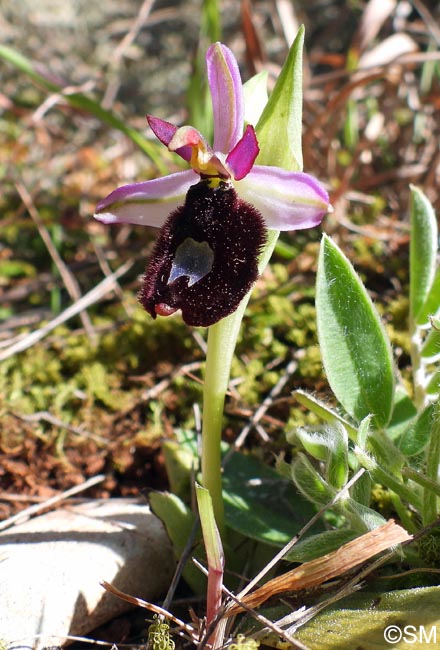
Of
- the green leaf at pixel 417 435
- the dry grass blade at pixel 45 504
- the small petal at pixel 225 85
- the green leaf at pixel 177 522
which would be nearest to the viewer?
the small petal at pixel 225 85

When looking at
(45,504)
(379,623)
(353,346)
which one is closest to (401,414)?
(353,346)

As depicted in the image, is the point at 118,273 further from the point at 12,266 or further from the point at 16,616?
the point at 16,616

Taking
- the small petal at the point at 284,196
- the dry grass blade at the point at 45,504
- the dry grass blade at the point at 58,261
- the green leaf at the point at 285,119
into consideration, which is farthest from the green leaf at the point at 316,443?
the dry grass blade at the point at 58,261

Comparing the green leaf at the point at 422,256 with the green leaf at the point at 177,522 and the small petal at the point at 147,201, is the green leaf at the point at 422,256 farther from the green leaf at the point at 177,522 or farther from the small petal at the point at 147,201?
the green leaf at the point at 177,522

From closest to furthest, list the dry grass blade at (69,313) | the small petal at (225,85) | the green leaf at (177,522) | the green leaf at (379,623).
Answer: the green leaf at (379,623) → the small petal at (225,85) → the green leaf at (177,522) → the dry grass blade at (69,313)

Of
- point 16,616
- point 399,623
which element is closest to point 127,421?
point 16,616

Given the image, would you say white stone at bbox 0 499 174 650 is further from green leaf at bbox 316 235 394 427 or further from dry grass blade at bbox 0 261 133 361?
dry grass blade at bbox 0 261 133 361
